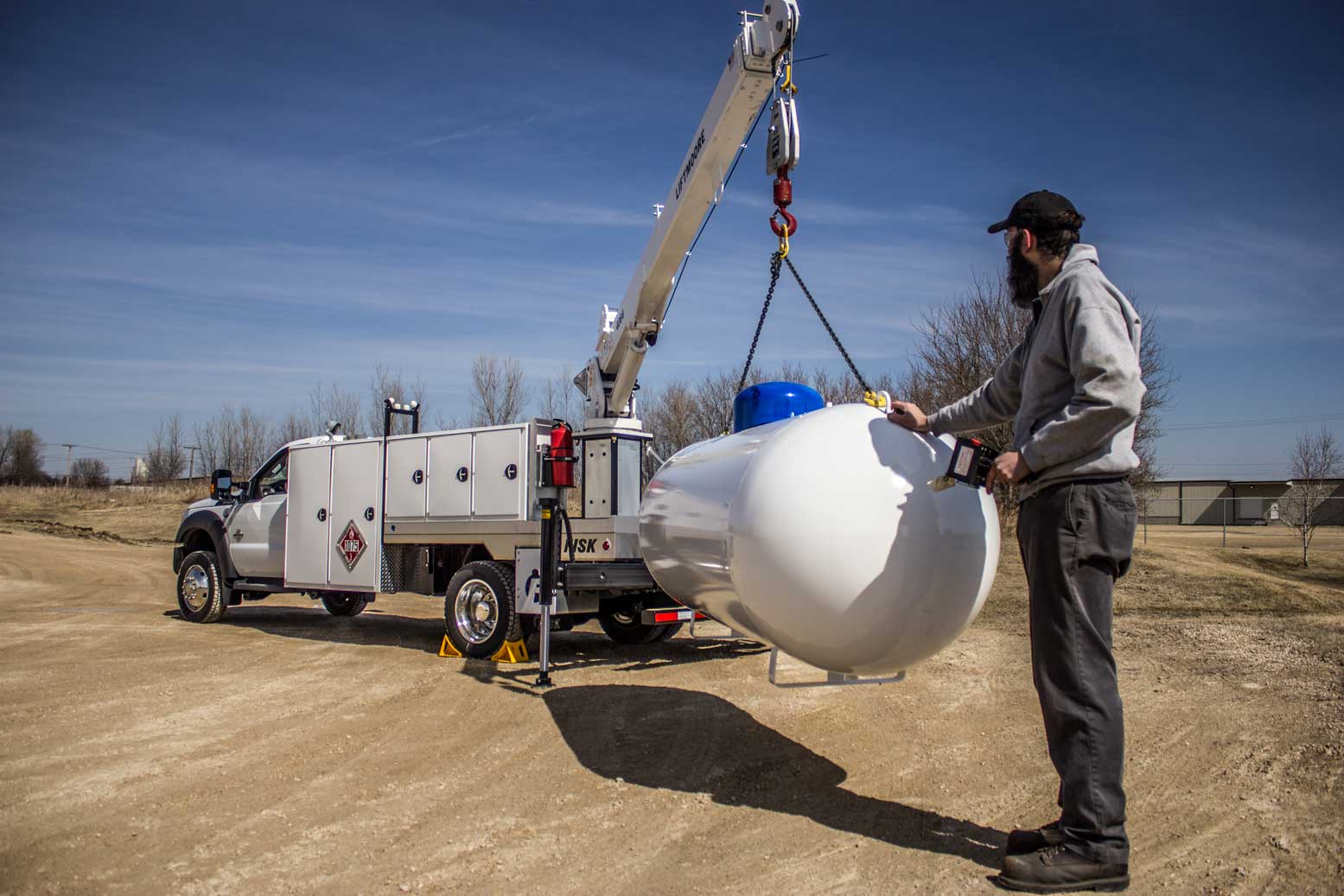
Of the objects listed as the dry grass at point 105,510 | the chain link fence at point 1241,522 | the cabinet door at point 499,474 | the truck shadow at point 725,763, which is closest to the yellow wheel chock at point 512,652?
the cabinet door at point 499,474

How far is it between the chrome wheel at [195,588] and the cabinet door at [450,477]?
440 centimetres

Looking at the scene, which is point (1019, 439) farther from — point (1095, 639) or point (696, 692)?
point (696, 692)

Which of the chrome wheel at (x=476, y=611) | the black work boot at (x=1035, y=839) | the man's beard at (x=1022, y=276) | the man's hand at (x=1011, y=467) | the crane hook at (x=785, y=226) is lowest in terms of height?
the black work boot at (x=1035, y=839)

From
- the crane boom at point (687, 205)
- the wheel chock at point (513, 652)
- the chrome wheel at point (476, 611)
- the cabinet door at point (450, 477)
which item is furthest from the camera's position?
the cabinet door at point (450, 477)

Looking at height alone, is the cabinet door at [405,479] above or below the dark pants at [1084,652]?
above

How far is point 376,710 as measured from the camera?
665 cm

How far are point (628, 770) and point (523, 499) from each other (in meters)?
4.05

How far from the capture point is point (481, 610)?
8.92 meters

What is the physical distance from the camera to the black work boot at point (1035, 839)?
3400 millimetres

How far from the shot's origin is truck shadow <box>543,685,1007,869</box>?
160 inches

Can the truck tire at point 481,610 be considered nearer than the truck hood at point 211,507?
Yes

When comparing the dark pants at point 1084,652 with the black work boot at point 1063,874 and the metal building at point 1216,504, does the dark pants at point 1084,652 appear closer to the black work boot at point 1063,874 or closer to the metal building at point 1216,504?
the black work boot at point 1063,874

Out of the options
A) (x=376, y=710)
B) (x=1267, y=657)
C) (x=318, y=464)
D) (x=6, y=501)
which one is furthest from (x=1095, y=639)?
(x=6, y=501)

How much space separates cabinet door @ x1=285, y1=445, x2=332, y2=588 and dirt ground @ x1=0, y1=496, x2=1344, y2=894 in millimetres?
Answer: 1395
